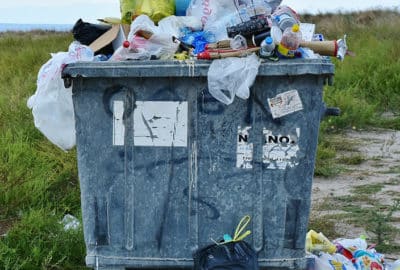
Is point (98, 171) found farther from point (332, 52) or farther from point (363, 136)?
point (363, 136)

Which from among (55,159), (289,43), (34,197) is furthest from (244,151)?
(55,159)

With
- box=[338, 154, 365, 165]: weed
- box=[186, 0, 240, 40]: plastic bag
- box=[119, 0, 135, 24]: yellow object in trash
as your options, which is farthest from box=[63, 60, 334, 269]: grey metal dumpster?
box=[338, 154, 365, 165]: weed

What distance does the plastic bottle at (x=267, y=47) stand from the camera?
8.59 ft

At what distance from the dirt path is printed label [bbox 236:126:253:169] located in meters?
1.54

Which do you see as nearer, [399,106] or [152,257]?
[152,257]

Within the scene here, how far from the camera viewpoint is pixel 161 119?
2.68 metres

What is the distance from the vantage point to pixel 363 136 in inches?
278

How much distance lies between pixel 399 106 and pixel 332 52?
18.4ft

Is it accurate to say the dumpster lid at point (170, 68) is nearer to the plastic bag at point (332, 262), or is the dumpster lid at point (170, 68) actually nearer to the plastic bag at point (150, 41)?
the plastic bag at point (150, 41)

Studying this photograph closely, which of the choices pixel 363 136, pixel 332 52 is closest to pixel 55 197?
pixel 332 52

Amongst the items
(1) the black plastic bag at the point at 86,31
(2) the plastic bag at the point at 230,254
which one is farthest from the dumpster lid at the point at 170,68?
(2) the plastic bag at the point at 230,254

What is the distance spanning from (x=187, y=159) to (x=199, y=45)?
0.49m

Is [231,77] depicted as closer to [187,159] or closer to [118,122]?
[187,159]

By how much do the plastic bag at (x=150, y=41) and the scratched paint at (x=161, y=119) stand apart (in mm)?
215
